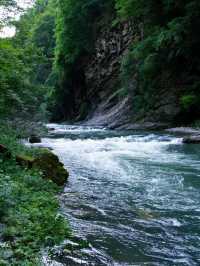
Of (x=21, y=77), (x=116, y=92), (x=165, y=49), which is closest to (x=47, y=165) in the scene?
(x=21, y=77)

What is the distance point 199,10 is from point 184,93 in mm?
5334

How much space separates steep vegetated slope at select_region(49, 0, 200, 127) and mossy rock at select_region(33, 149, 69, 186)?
1487cm

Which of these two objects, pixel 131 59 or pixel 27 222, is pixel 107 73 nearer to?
pixel 131 59

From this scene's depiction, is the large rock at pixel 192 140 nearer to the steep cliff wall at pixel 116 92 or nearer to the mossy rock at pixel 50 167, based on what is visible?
the steep cliff wall at pixel 116 92

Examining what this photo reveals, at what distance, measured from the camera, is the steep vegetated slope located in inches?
958

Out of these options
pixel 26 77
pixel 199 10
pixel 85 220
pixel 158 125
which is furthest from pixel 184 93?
pixel 85 220

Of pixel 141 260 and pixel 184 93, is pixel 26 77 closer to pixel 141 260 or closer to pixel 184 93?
pixel 141 260

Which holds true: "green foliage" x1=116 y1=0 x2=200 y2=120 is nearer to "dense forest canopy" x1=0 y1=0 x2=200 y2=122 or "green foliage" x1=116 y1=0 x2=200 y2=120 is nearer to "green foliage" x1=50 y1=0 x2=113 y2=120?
"dense forest canopy" x1=0 y1=0 x2=200 y2=122

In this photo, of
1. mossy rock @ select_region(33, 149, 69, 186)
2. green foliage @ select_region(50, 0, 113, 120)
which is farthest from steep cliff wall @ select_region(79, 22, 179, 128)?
mossy rock @ select_region(33, 149, 69, 186)

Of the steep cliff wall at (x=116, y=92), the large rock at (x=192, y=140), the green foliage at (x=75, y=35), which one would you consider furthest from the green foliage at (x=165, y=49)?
the green foliage at (x=75, y=35)

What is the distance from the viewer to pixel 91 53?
41875mm

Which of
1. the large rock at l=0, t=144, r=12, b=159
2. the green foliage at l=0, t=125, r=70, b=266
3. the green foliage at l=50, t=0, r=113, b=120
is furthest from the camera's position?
the green foliage at l=50, t=0, r=113, b=120

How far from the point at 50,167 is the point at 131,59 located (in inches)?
776

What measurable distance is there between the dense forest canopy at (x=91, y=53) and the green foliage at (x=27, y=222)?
10.9 feet
